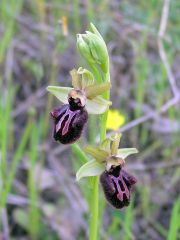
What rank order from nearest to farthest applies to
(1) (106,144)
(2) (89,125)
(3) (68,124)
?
(3) (68,124) → (1) (106,144) → (2) (89,125)

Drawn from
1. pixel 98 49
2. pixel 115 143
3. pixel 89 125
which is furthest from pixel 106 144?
pixel 89 125

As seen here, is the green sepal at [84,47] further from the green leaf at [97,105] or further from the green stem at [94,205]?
the green stem at [94,205]

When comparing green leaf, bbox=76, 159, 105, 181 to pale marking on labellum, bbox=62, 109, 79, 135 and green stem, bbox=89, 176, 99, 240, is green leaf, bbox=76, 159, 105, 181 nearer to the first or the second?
green stem, bbox=89, 176, 99, 240

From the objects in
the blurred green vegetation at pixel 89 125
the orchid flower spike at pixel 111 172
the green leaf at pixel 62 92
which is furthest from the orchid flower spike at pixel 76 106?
the blurred green vegetation at pixel 89 125

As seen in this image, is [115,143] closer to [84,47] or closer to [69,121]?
[69,121]

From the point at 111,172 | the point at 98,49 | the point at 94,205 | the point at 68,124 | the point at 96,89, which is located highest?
the point at 98,49

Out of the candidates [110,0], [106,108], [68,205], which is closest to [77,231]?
[68,205]

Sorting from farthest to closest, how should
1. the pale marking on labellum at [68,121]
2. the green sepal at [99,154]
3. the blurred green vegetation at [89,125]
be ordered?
the blurred green vegetation at [89,125] < the green sepal at [99,154] < the pale marking on labellum at [68,121]

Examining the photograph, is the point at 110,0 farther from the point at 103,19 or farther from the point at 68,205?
the point at 68,205

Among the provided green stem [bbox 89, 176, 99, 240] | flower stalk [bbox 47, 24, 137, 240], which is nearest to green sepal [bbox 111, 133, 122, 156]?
flower stalk [bbox 47, 24, 137, 240]
